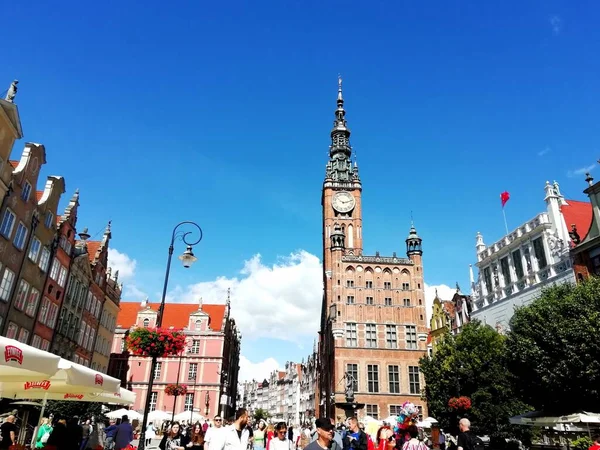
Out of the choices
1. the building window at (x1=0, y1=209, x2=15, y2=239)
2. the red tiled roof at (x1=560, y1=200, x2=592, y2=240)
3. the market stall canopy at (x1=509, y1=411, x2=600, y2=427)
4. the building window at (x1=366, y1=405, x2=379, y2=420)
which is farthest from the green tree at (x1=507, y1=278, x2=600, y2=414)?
the building window at (x1=0, y1=209, x2=15, y2=239)

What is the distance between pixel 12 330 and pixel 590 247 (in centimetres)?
3730

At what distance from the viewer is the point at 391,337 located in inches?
2119

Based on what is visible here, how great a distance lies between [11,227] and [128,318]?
4694 centimetres

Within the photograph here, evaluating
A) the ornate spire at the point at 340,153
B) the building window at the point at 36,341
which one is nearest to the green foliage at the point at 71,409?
the building window at the point at 36,341

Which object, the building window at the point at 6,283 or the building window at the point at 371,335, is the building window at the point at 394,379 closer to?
the building window at the point at 371,335

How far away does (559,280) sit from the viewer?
29.4 m

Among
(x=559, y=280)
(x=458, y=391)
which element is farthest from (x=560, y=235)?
(x=458, y=391)

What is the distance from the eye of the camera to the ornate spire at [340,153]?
7125cm

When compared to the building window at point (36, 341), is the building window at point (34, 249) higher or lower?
higher

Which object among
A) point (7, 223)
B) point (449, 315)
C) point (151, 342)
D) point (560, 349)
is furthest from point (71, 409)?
point (449, 315)

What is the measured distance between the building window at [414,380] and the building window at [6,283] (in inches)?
1748

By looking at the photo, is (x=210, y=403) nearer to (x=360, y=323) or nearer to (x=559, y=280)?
(x=360, y=323)

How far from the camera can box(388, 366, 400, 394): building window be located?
5172cm

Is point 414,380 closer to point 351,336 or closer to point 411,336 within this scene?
point 411,336
